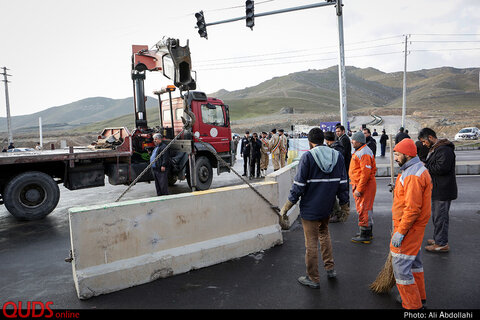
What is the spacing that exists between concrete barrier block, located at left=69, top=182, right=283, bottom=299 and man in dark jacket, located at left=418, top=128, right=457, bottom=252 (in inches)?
92.7

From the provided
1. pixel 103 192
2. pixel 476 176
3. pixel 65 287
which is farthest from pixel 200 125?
pixel 476 176

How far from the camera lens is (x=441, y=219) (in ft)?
16.0

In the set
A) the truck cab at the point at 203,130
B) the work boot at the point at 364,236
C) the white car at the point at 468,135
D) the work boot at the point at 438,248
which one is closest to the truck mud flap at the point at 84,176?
the truck cab at the point at 203,130

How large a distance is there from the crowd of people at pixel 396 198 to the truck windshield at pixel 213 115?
256 inches

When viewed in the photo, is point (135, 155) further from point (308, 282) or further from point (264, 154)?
point (308, 282)

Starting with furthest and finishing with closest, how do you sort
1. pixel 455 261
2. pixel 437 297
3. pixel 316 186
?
pixel 455 261
pixel 316 186
pixel 437 297

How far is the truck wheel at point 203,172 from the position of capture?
35.6 feet

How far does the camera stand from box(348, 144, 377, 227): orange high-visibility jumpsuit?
17.7 feet

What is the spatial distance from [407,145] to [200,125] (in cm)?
831

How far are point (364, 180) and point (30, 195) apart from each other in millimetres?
7211

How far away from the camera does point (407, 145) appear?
10.9 ft

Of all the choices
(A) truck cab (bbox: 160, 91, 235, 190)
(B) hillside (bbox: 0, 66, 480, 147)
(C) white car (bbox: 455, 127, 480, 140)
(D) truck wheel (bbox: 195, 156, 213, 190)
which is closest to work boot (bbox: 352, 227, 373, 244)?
(A) truck cab (bbox: 160, 91, 235, 190)

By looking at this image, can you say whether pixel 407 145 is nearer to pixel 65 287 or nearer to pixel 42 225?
pixel 65 287

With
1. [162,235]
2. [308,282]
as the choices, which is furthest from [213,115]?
[308,282]
